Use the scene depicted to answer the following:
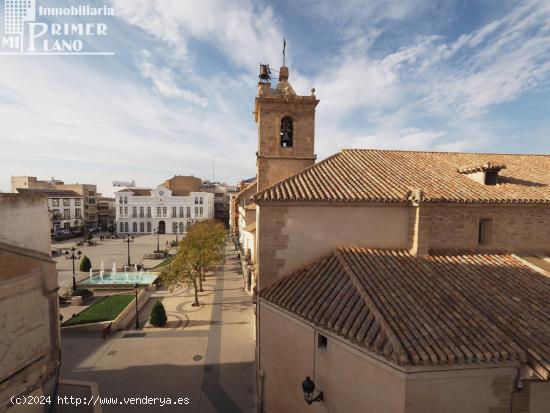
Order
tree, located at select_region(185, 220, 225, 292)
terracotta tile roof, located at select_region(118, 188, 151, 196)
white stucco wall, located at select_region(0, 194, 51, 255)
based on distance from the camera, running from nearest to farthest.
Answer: white stucco wall, located at select_region(0, 194, 51, 255)
tree, located at select_region(185, 220, 225, 292)
terracotta tile roof, located at select_region(118, 188, 151, 196)

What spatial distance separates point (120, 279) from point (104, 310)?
7947 mm

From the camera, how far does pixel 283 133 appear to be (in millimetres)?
14602

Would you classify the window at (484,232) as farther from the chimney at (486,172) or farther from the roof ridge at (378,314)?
the roof ridge at (378,314)

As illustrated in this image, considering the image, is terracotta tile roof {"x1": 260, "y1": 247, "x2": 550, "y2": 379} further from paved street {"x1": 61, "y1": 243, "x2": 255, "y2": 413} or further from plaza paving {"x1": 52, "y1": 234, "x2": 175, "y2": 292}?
plaza paving {"x1": 52, "y1": 234, "x2": 175, "y2": 292}

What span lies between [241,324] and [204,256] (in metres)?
6.01

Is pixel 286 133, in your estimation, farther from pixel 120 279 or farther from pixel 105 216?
pixel 105 216

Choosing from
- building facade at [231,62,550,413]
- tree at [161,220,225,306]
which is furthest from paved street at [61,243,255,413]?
building facade at [231,62,550,413]

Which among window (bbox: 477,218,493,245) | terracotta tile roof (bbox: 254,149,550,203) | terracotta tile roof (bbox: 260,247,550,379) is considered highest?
terracotta tile roof (bbox: 254,149,550,203)

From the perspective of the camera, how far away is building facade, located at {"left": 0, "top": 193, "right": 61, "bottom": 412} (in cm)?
826

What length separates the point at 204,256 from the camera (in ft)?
68.5

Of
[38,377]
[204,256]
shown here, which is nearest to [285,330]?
[38,377]

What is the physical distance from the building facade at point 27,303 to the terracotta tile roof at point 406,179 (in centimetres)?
753

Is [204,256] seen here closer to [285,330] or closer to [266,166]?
[266,166]

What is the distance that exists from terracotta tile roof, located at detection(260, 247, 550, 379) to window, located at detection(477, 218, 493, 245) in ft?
2.10
